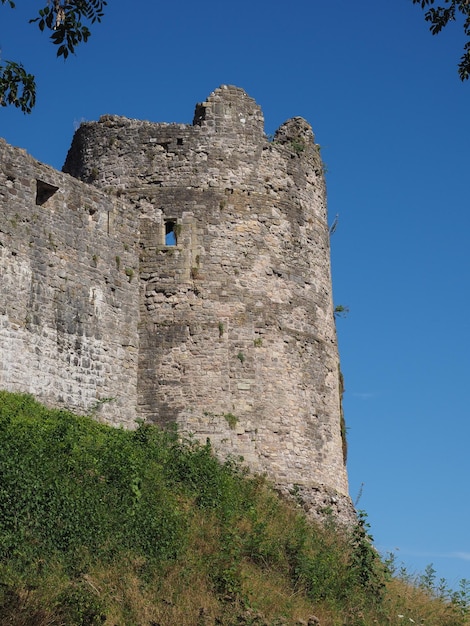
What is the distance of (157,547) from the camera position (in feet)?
50.3

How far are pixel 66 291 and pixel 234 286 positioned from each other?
124 inches

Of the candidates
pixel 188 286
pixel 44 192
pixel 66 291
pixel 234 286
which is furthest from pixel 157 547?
pixel 44 192

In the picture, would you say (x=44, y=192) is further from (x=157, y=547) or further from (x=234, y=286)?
(x=157, y=547)

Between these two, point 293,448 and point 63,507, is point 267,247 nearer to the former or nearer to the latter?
point 293,448

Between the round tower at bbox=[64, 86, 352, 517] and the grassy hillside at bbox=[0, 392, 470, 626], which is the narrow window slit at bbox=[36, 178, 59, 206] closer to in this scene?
the round tower at bbox=[64, 86, 352, 517]

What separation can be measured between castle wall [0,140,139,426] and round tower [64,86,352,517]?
411mm

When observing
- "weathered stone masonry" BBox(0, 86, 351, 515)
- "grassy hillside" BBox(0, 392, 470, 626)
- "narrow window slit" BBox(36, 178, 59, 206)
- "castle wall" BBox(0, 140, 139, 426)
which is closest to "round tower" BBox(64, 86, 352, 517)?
"weathered stone masonry" BBox(0, 86, 351, 515)

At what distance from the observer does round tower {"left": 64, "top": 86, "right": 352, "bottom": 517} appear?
20094mm

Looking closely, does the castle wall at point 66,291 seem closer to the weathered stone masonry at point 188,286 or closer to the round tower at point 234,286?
the weathered stone masonry at point 188,286

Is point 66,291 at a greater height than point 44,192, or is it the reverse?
point 44,192

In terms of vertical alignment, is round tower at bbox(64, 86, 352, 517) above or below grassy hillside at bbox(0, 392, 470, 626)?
above

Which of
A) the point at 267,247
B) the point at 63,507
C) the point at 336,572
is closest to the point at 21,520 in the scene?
the point at 63,507

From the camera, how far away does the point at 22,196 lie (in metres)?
18.9

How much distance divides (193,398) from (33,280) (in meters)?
3.44
